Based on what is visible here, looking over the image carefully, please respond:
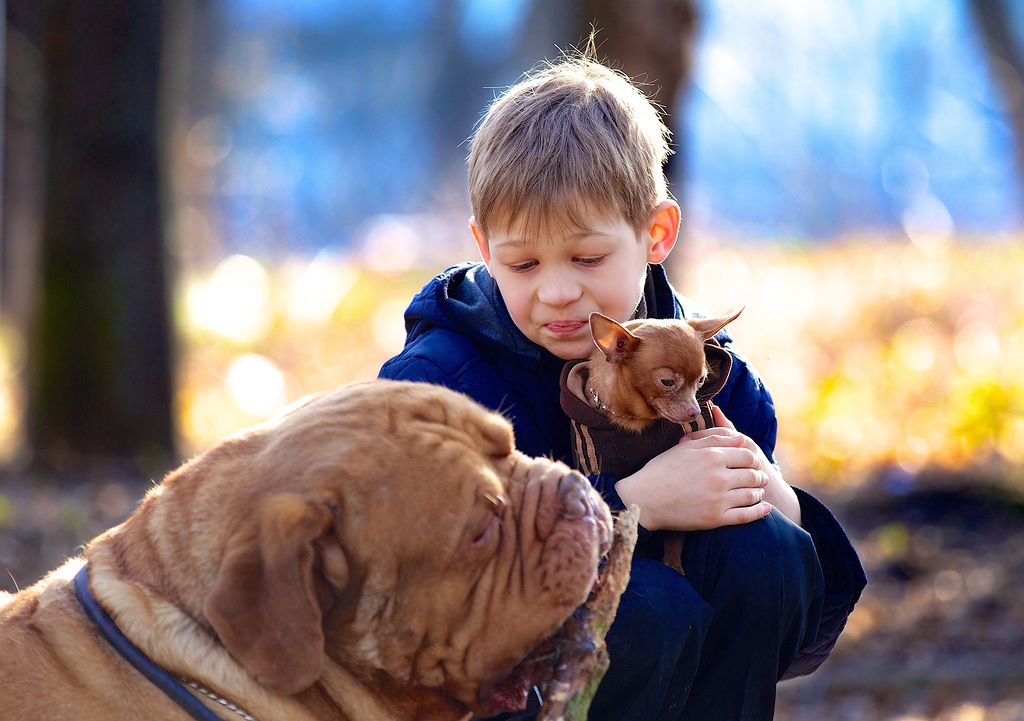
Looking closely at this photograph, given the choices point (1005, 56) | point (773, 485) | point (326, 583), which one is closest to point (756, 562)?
point (773, 485)

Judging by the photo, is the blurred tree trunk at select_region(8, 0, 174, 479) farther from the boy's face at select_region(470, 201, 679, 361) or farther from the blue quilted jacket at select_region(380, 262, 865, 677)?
the boy's face at select_region(470, 201, 679, 361)

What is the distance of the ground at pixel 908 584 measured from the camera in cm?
566

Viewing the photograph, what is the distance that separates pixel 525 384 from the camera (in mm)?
3938

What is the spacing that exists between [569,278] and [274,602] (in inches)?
60.9

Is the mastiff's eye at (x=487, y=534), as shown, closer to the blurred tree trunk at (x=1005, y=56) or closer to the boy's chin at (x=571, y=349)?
the boy's chin at (x=571, y=349)

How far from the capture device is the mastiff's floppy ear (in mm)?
2656

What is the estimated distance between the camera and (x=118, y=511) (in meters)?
7.50

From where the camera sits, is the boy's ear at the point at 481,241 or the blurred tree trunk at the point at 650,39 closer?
the boy's ear at the point at 481,241

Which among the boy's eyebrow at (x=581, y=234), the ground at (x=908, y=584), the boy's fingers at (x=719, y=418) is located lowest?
the ground at (x=908, y=584)

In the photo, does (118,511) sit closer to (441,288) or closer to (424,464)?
(441,288)

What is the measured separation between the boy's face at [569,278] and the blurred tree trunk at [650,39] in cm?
440

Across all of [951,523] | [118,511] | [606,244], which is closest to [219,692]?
[606,244]

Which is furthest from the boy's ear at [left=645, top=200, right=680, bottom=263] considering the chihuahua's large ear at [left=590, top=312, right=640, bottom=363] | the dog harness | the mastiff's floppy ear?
the dog harness

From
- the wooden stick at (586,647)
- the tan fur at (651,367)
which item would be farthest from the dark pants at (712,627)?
the tan fur at (651,367)
